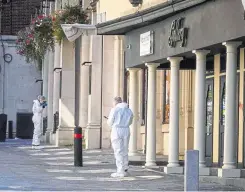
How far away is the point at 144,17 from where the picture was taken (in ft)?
69.5

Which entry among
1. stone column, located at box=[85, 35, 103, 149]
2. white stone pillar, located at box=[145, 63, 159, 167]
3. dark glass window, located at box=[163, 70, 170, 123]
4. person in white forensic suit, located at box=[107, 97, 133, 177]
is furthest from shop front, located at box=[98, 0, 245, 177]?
stone column, located at box=[85, 35, 103, 149]

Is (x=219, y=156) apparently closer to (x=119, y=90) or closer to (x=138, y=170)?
(x=138, y=170)

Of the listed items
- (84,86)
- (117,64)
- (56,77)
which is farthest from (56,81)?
(117,64)

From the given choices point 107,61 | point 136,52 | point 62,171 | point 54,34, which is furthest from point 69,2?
point 62,171

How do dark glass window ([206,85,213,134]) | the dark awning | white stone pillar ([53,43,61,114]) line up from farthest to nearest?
1. white stone pillar ([53,43,61,114])
2. dark glass window ([206,85,213,134])
3. the dark awning

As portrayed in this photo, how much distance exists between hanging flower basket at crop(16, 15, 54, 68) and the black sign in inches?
604

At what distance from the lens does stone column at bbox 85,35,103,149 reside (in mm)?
31859

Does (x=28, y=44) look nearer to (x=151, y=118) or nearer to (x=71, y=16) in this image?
(x=71, y=16)

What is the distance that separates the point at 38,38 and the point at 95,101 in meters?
5.49

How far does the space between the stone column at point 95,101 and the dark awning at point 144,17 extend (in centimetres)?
828

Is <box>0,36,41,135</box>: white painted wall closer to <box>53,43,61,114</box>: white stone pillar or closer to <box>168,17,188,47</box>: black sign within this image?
<box>53,43,61,114</box>: white stone pillar

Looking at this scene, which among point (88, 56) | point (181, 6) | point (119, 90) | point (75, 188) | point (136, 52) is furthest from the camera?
point (88, 56)

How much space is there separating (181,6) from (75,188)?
4.52 meters

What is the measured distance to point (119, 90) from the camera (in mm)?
30953
